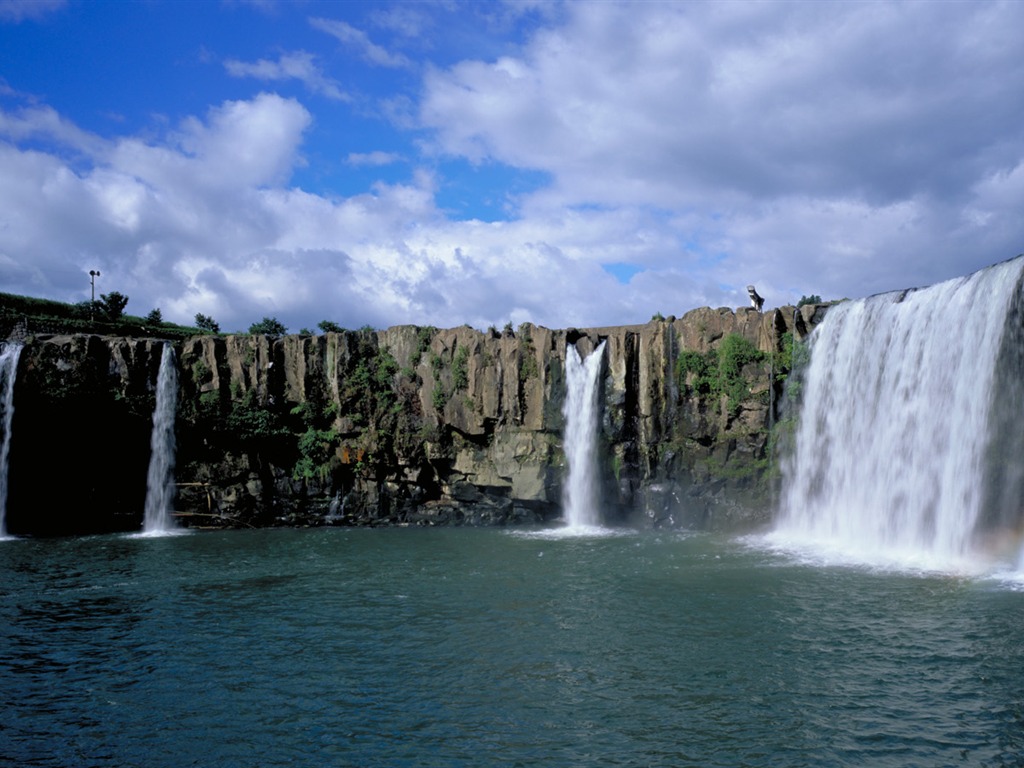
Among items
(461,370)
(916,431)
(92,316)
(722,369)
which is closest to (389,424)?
(461,370)

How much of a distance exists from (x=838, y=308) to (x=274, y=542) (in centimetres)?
2249

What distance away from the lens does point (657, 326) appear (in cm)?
3275

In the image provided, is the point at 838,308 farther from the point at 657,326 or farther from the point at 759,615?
the point at 759,615

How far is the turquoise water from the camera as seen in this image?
10781 mm

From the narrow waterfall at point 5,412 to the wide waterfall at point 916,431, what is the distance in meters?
30.6

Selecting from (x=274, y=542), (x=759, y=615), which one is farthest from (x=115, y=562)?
(x=759, y=615)

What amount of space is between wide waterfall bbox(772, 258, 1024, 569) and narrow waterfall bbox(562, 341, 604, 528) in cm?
749

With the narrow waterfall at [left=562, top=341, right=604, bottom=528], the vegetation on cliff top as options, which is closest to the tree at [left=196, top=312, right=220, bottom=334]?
the vegetation on cliff top

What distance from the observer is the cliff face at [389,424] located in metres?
31.7

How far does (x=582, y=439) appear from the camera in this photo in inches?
1303

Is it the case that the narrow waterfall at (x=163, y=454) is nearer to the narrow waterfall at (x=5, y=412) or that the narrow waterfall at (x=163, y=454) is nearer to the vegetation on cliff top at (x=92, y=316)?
the narrow waterfall at (x=5, y=412)

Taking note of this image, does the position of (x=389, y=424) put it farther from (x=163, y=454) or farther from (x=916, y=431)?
(x=916, y=431)

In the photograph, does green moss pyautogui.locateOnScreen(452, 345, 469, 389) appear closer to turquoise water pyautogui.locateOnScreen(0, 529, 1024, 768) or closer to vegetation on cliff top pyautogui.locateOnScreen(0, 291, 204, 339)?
turquoise water pyautogui.locateOnScreen(0, 529, 1024, 768)

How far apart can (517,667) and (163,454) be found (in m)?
26.9
